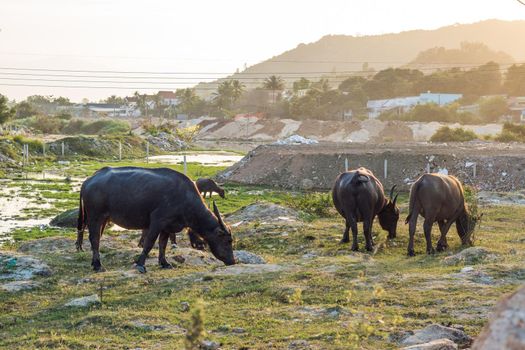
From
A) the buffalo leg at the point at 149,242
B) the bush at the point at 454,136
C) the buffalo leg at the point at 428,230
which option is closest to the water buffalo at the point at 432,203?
the buffalo leg at the point at 428,230

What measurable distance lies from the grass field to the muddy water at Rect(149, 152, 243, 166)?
39.1m

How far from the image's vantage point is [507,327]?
5.10 meters

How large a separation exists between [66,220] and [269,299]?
1515 cm

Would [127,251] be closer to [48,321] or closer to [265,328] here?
[48,321]

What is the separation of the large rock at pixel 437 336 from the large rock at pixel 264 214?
13.9 metres

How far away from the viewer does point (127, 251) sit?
17156 mm

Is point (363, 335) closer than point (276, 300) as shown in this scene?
Yes

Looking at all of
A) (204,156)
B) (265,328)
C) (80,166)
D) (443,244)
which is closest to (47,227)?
(443,244)

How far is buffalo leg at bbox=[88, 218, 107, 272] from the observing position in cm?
1516

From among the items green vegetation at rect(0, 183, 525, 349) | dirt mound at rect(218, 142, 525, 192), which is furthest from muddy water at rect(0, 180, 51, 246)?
dirt mound at rect(218, 142, 525, 192)

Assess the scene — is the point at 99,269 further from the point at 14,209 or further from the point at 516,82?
the point at 516,82

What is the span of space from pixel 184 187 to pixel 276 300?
4.11m

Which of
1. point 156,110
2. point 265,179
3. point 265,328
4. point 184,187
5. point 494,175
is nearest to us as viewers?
point 265,328

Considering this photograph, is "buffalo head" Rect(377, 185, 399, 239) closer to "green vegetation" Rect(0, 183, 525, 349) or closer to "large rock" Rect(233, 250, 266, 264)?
"green vegetation" Rect(0, 183, 525, 349)
